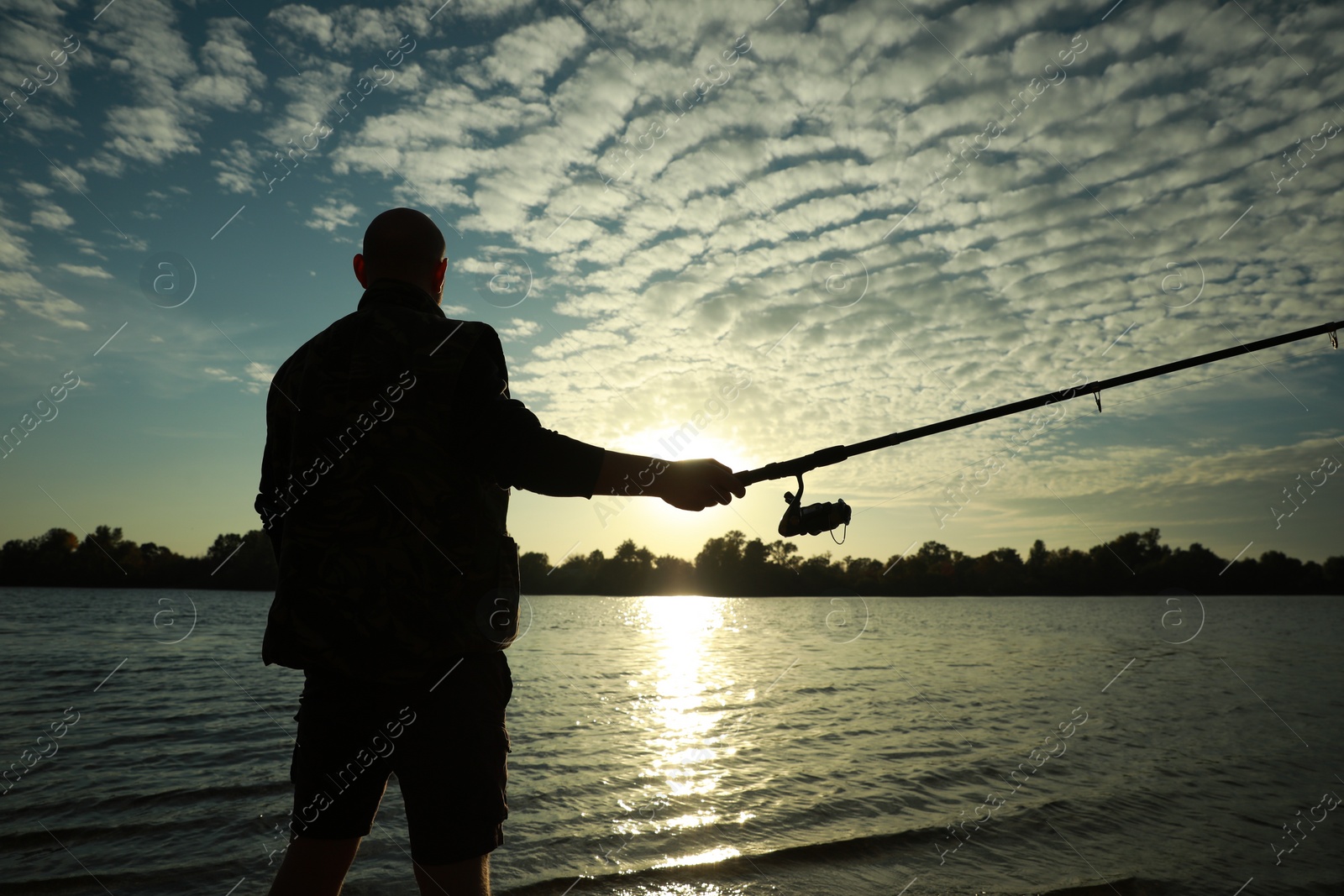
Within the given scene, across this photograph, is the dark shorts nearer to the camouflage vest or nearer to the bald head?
the camouflage vest

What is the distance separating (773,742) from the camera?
1119 cm

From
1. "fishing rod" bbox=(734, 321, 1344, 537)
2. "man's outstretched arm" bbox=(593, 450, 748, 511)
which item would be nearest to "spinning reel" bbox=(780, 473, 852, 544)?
"fishing rod" bbox=(734, 321, 1344, 537)

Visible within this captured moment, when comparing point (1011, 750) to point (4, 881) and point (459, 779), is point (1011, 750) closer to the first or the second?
point (459, 779)

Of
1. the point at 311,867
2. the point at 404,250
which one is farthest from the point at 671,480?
the point at 311,867

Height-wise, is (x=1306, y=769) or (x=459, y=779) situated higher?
(x=459, y=779)

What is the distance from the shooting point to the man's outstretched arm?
230 cm

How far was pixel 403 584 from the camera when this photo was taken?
2.18 meters

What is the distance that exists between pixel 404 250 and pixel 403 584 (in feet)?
3.96

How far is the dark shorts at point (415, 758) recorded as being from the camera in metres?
2.10

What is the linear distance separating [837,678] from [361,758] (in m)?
18.8

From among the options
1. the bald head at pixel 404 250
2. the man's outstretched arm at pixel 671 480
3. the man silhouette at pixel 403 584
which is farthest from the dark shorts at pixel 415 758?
the bald head at pixel 404 250

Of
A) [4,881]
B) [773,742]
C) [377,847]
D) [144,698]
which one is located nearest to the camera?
[4,881]

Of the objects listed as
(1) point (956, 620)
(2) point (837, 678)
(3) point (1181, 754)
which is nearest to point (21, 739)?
(2) point (837, 678)

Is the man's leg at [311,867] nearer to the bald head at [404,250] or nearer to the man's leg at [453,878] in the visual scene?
the man's leg at [453,878]
